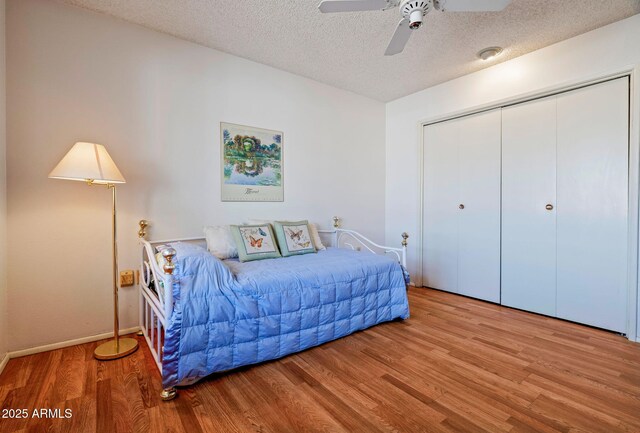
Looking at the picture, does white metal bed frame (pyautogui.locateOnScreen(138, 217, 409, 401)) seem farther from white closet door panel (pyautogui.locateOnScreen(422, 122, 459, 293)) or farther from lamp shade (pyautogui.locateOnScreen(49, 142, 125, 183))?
white closet door panel (pyautogui.locateOnScreen(422, 122, 459, 293))

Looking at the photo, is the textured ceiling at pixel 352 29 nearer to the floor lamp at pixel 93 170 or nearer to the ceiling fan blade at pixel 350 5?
the ceiling fan blade at pixel 350 5

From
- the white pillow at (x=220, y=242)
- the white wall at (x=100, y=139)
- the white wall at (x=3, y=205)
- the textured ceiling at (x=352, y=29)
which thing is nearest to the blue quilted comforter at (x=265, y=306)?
the white pillow at (x=220, y=242)

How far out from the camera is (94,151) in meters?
1.74

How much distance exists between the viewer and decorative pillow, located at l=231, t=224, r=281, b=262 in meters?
2.29

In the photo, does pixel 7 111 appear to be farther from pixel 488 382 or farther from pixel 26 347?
pixel 488 382

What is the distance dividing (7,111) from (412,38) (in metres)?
2.81

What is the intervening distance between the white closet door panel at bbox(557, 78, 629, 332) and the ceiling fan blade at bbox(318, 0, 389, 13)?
192 cm

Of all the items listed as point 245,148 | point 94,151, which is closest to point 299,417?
point 94,151

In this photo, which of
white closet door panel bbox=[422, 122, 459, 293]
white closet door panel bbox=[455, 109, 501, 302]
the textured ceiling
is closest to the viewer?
the textured ceiling

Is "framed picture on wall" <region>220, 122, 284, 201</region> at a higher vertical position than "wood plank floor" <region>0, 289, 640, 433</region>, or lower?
higher

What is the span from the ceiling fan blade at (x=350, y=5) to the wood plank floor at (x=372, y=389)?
1986mm

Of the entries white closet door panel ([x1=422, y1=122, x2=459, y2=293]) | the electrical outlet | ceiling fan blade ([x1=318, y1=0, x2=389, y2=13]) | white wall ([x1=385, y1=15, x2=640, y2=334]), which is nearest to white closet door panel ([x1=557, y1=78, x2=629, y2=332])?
white wall ([x1=385, y1=15, x2=640, y2=334])

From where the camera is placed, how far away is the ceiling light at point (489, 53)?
8.27 ft

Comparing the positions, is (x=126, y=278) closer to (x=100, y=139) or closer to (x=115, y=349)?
(x=115, y=349)
